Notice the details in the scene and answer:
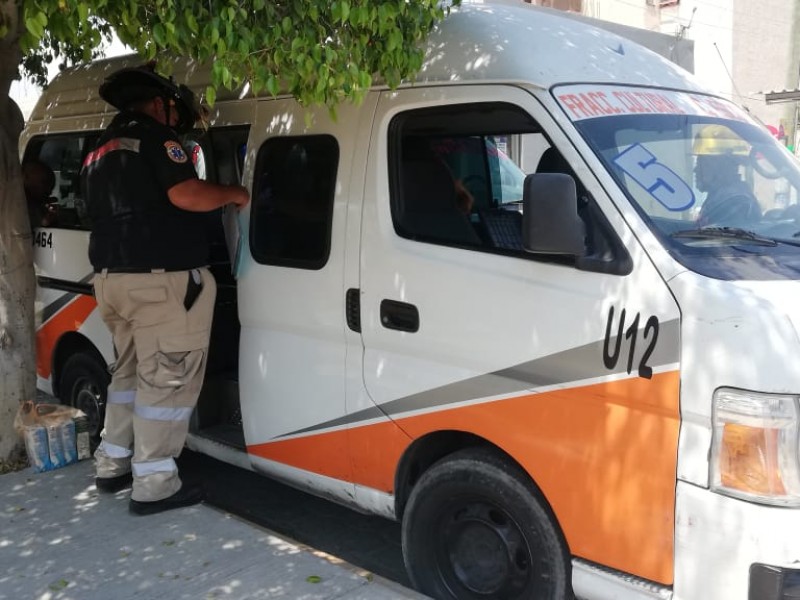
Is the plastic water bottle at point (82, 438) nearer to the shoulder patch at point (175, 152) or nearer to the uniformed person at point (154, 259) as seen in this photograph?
the uniformed person at point (154, 259)

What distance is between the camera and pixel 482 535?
10.3 feet

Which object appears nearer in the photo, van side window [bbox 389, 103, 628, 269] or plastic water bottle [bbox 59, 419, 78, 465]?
van side window [bbox 389, 103, 628, 269]

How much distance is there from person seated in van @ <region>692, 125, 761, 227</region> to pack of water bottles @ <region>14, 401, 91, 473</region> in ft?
12.4

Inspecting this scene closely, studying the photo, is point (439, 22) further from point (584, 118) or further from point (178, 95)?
point (178, 95)

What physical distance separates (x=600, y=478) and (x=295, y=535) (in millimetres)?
2247

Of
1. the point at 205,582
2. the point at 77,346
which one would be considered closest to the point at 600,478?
the point at 205,582

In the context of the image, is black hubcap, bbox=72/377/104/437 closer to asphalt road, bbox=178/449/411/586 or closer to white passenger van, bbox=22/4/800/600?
asphalt road, bbox=178/449/411/586

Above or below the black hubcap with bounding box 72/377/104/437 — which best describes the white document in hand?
above

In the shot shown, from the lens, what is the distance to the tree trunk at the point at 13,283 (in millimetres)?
4699

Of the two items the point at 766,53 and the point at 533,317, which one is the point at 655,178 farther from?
the point at 766,53

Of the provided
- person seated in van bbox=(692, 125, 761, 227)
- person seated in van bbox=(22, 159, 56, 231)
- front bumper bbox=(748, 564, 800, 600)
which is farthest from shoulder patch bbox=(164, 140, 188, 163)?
front bumper bbox=(748, 564, 800, 600)

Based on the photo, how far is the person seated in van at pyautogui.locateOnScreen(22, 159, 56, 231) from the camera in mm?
5411

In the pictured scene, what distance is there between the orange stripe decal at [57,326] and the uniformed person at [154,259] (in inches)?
30.5

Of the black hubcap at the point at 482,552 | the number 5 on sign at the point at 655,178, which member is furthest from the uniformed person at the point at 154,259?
the number 5 on sign at the point at 655,178
